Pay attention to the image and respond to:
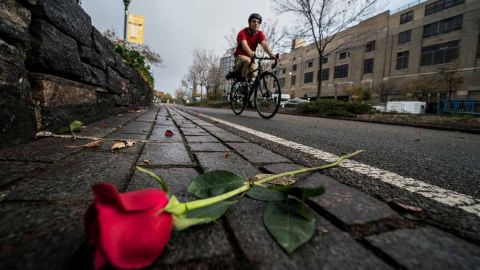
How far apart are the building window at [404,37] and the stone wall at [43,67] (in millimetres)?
37207

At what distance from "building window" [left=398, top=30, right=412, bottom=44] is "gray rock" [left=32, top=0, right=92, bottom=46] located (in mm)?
37201

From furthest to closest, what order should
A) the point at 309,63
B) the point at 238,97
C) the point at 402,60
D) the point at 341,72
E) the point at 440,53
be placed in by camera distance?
1. the point at 309,63
2. the point at 341,72
3. the point at 402,60
4. the point at 440,53
5. the point at 238,97

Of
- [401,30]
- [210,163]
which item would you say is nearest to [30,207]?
[210,163]

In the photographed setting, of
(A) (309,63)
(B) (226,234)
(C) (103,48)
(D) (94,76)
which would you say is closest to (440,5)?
(A) (309,63)

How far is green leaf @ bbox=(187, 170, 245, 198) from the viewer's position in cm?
72

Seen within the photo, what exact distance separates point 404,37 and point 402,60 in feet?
9.43

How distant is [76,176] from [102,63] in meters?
2.89

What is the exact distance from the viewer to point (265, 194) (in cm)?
79

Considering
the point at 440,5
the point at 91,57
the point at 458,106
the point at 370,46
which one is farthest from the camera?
the point at 370,46

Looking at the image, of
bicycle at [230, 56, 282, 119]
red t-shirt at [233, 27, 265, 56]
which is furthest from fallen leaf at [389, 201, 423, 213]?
red t-shirt at [233, 27, 265, 56]

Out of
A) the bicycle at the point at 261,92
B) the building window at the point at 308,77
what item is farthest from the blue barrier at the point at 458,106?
the building window at the point at 308,77

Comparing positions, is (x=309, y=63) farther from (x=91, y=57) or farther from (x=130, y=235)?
(x=130, y=235)

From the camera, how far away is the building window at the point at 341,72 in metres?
37.5

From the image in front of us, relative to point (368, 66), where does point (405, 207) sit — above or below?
below
